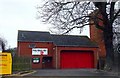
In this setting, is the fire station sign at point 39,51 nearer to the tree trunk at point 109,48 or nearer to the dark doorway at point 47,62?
the dark doorway at point 47,62

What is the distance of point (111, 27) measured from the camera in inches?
1164

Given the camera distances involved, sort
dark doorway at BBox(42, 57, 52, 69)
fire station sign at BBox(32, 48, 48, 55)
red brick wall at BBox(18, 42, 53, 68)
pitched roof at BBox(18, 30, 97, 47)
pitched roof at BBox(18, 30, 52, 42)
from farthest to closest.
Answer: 1. pitched roof at BBox(18, 30, 52, 42)
2. pitched roof at BBox(18, 30, 97, 47)
3. dark doorway at BBox(42, 57, 52, 69)
4. fire station sign at BBox(32, 48, 48, 55)
5. red brick wall at BBox(18, 42, 53, 68)

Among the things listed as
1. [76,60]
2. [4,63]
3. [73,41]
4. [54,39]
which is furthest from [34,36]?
[4,63]

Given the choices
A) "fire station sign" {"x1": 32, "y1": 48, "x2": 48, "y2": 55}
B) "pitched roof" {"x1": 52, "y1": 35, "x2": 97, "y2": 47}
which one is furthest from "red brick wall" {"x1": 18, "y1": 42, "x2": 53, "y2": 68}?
"pitched roof" {"x1": 52, "y1": 35, "x2": 97, "y2": 47}

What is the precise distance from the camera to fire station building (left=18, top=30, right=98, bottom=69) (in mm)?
46375

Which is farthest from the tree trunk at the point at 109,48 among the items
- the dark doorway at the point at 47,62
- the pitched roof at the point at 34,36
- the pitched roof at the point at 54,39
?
the pitched roof at the point at 34,36

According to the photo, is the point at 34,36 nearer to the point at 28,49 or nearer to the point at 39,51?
the point at 28,49

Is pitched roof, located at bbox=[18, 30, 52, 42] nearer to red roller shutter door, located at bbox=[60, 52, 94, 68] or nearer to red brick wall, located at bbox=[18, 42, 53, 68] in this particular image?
red brick wall, located at bbox=[18, 42, 53, 68]

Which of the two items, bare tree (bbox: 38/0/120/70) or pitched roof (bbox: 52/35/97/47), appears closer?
bare tree (bbox: 38/0/120/70)

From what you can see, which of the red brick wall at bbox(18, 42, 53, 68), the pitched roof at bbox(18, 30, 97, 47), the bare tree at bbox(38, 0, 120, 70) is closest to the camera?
the bare tree at bbox(38, 0, 120, 70)

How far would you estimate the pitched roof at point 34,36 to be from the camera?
48469mm

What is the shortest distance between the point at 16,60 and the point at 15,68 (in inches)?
38.0

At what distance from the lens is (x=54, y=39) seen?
163 ft

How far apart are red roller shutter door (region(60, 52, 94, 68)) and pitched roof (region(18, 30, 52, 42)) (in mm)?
4581
